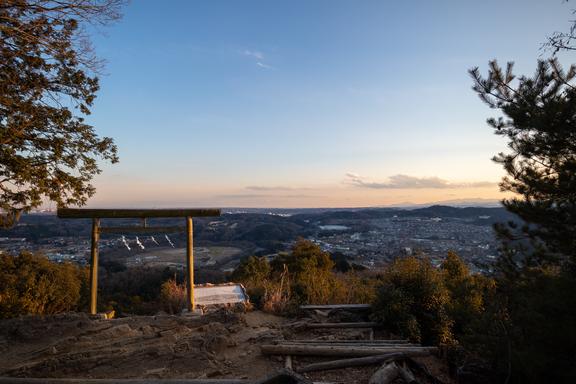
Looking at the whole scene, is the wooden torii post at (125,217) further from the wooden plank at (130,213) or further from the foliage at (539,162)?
the foliage at (539,162)

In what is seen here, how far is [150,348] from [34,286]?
4.98 m

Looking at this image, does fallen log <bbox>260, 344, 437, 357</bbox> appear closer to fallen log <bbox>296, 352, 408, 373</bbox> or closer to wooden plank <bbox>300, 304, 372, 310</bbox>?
fallen log <bbox>296, 352, 408, 373</bbox>

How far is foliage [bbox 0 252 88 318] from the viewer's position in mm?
7649

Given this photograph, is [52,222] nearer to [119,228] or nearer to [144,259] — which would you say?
[144,259]

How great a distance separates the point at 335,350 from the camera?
205 inches

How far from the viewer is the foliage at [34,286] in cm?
765

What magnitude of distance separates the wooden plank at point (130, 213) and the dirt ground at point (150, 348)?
1.90 m

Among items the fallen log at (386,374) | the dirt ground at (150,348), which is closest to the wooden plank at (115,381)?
the dirt ground at (150,348)

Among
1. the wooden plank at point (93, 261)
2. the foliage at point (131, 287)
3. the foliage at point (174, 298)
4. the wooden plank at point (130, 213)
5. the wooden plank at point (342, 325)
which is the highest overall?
the wooden plank at point (130, 213)

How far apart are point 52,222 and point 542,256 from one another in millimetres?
31910

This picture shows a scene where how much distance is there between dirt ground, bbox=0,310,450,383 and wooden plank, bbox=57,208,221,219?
1895 mm

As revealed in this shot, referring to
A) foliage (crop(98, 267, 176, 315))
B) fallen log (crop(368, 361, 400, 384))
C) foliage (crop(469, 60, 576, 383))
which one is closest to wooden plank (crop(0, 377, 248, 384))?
fallen log (crop(368, 361, 400, 384))

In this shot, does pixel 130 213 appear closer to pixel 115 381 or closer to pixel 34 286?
pixel 34 286

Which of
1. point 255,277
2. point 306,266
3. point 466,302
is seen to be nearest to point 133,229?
point 255,277
